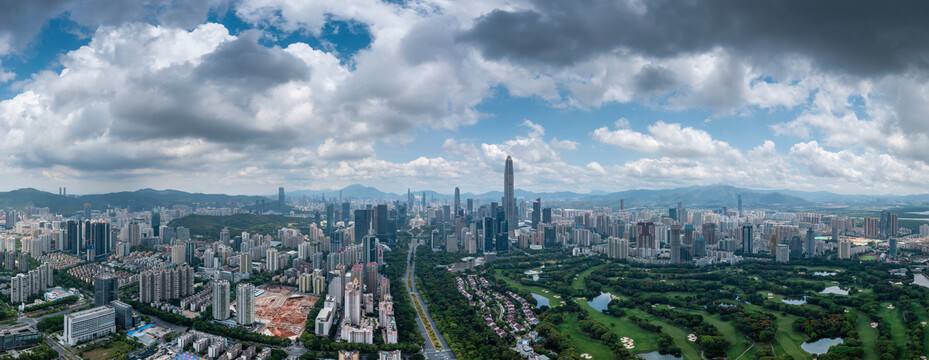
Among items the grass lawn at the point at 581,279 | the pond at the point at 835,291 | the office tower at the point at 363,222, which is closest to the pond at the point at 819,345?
the pond at the point at 835,291

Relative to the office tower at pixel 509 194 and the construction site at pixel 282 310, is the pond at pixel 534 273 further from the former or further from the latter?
the office tower at pixel 509 194

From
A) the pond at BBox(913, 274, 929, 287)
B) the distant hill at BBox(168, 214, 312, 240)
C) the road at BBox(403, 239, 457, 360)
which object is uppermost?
the distant hill at BBox(168, 214, 312, 240)

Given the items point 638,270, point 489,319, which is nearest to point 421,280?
point 489,319

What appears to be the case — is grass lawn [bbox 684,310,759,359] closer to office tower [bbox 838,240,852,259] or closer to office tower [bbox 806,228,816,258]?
office tower [bbox 806,228,816,258]

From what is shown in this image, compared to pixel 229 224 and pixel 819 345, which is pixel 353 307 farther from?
pixel 229 224

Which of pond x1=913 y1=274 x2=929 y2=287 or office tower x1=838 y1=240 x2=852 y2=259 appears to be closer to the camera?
pond x1=913 y1=274 x2=929 y2=287

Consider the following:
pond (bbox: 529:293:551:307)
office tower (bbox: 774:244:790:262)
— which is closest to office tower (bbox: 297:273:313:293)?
pond (bbox: 529:293:551:307)
